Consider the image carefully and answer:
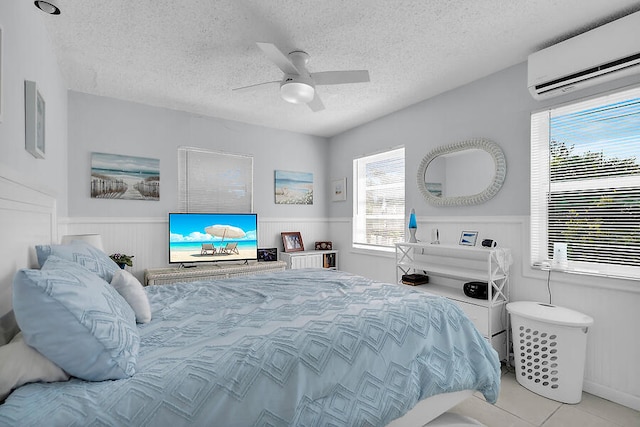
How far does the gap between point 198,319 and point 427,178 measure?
9.52 ft

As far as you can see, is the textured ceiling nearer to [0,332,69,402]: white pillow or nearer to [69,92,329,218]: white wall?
[69,92,329,218]: white wall

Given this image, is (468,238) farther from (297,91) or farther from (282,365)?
→ (282,365)

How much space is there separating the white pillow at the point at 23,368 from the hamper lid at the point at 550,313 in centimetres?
276

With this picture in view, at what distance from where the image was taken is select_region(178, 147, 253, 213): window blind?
400 cm

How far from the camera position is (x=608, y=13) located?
209 centimetres

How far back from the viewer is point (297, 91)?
2406 mm

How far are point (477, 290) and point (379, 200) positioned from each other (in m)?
1.92

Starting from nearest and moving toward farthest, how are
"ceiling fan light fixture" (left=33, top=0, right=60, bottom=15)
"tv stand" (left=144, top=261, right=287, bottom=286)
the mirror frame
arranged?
"ceiling fan light fixture" (left=33, top=0, right=60, bottom=15) < the mirror frame < "tv stand" (left=144, top=261, right=287, bottom=286)

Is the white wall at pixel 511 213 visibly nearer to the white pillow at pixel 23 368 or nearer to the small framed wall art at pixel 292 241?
the small framed wall art at pixel 292 241

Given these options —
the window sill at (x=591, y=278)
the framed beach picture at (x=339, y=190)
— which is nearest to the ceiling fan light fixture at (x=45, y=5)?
the window sill at (x=591, y=278)

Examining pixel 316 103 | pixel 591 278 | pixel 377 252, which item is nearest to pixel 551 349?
pixel 591 278

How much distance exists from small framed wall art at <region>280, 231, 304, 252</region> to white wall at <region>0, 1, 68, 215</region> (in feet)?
8.94

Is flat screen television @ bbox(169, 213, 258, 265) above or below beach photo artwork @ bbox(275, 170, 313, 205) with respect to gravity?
below

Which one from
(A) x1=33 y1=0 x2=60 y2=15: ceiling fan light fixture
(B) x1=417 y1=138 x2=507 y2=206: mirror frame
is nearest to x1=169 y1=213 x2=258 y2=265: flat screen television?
(B) x1=417 y1=138 x2=507 y2=206: mirror frame
